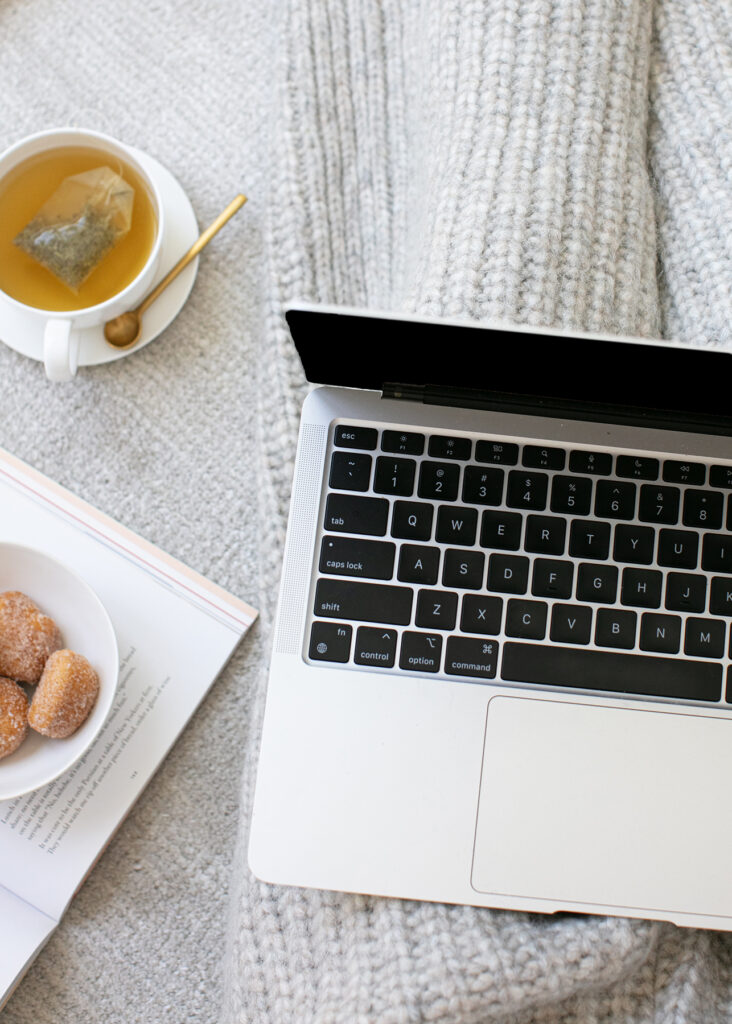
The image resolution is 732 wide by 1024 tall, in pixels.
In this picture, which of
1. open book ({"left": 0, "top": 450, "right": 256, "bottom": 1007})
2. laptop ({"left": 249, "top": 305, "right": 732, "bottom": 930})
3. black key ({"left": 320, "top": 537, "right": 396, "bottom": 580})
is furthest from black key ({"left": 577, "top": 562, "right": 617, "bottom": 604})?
open book ({"left": 0, "top": 450, "right": 256, "bottom": 1007})

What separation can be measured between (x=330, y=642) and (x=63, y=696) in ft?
0.54

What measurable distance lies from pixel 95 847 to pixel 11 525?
22cm

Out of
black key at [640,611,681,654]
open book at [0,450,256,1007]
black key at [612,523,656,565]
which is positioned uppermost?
black key at [612,523,656,565]

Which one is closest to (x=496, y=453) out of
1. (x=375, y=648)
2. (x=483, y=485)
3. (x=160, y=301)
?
(x=483, y=485)

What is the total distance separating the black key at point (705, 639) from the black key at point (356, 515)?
17 centimetres

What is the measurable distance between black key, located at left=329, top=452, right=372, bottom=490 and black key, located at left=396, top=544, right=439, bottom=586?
44 mm

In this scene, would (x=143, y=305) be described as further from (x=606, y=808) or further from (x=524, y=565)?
(x=606, y=808)

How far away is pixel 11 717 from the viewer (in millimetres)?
508

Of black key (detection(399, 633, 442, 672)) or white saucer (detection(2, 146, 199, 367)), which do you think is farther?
white saucer (detection(2, 146, 199, 367))

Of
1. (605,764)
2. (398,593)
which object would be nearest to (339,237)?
(398,593)

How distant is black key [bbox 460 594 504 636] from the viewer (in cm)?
46

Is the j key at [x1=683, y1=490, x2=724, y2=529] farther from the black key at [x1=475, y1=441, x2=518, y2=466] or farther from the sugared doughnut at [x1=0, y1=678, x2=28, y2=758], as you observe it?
the sugared doughnut at [x1=0, y1=678, x2=28, y2=758]

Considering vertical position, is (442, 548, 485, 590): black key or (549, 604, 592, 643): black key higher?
(442, 548, 485, 590): black key

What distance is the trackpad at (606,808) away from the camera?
45 centimetres
